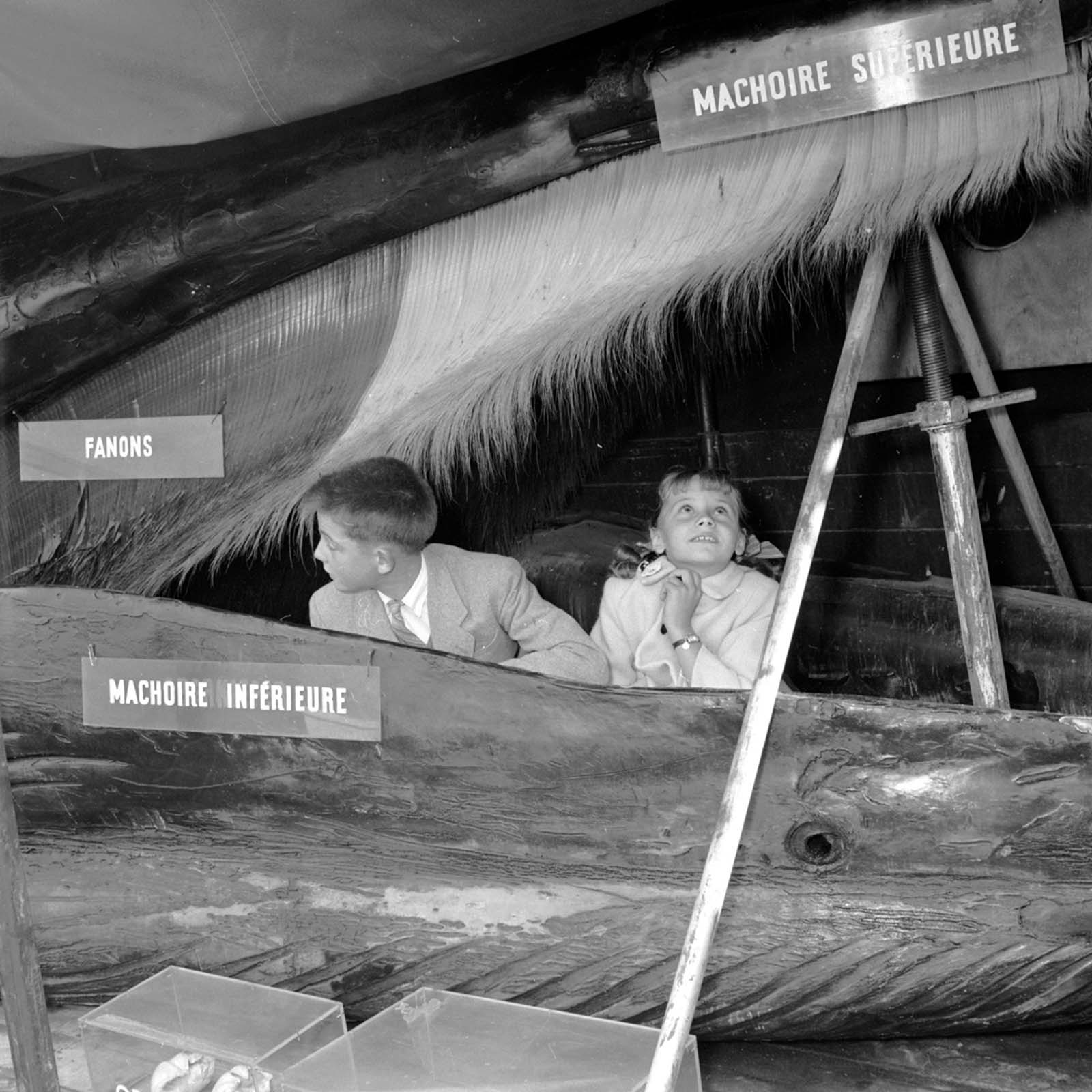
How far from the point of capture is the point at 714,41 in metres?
1.24

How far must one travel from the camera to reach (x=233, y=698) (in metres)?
1.48

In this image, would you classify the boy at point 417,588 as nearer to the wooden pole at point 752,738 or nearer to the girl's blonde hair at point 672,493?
the girl's blonde hair at point 672,493

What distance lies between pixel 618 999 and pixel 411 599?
0.54m

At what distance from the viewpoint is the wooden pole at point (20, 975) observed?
1.08m

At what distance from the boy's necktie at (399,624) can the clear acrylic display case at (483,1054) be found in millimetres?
432

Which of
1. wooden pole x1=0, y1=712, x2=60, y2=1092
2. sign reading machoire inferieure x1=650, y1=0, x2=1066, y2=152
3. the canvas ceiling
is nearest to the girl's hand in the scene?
sign reading machoire inferieure x1=650, y1=0, x2=1066, y2=152

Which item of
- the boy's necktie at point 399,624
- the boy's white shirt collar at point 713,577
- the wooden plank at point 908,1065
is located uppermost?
the boy's white shirt collar at point 713,577

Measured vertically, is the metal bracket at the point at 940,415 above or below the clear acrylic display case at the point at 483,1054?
above

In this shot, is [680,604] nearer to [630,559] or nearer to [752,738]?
[630,559]

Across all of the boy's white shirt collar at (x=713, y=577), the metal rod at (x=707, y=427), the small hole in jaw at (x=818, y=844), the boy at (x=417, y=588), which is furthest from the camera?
the metal rod at (x=707, y=427)

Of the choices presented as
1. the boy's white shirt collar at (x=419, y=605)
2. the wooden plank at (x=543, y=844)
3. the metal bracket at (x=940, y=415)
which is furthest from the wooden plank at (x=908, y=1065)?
the metal bracket at (x=940, y=415)

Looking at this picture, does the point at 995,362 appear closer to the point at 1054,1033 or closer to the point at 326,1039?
the point at 1054,1033

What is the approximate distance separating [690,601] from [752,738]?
40cm

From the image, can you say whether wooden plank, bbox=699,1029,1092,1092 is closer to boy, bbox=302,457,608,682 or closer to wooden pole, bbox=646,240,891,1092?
wooden pole, bbox=646,240,891,1092
